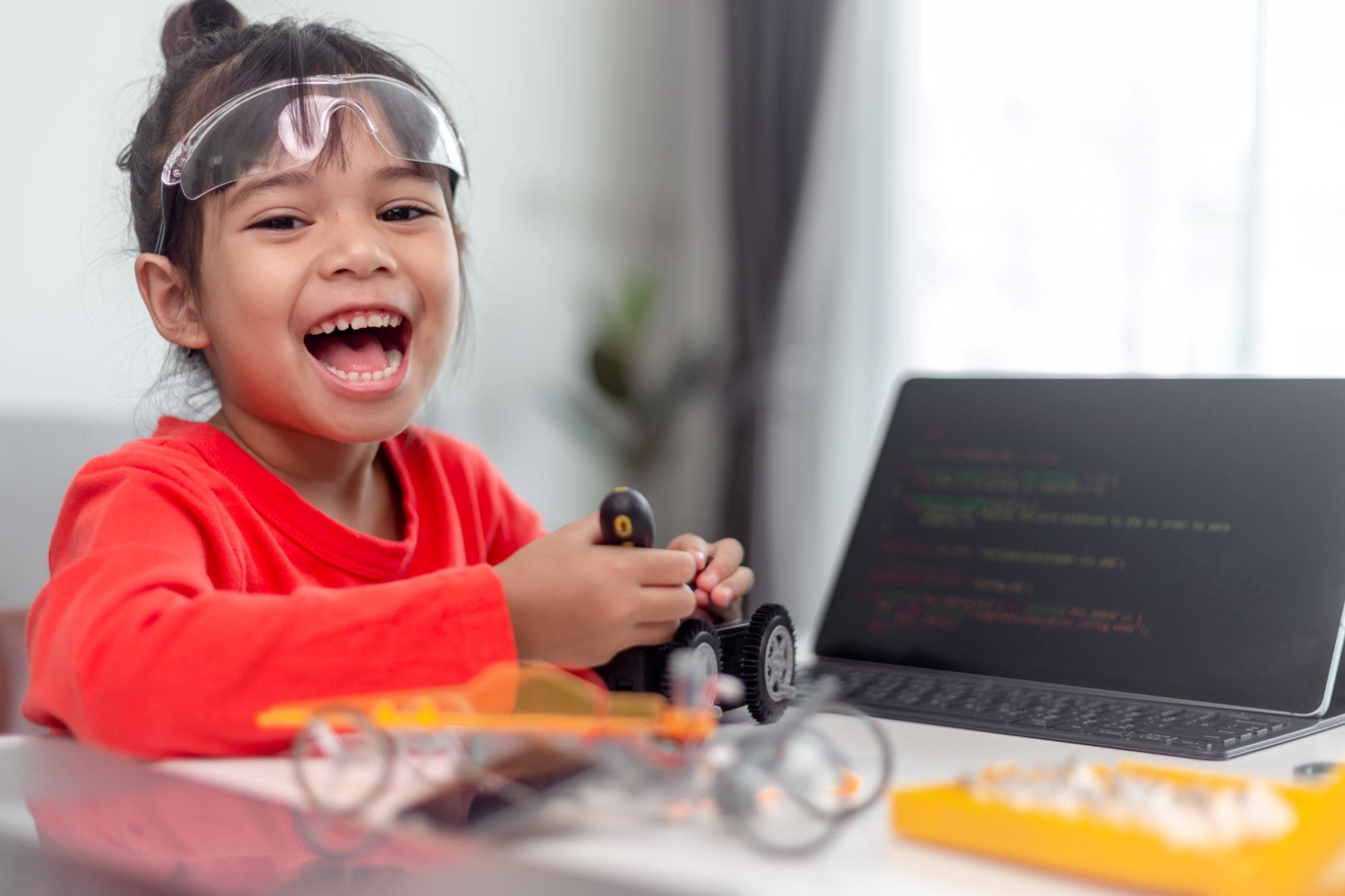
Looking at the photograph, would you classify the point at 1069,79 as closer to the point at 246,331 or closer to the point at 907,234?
the point at 907,234

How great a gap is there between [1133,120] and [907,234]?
23.0 inches

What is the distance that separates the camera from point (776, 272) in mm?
3127

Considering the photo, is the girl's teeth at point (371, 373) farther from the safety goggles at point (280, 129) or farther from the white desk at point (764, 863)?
the white desk at point (764, 863)

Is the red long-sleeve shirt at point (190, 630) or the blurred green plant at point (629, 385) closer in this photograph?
the red long-sleeve shirt at point (190, 630)

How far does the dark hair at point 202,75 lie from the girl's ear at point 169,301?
10 millimetres

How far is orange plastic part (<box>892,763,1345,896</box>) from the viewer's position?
0.37 metres

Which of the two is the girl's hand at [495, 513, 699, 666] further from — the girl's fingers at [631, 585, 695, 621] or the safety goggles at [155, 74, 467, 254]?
the safety goggles at [155, 74, 467, 254]

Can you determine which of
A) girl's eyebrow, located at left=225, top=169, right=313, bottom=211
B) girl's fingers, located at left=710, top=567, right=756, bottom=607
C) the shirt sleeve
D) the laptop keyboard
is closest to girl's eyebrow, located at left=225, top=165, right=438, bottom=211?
girl's eyebrow, located at left=225, top=169, right=313, bottom=211

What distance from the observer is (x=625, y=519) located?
667 millimetres

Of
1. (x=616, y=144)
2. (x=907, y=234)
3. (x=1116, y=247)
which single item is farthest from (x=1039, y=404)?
(x=616, y=144)

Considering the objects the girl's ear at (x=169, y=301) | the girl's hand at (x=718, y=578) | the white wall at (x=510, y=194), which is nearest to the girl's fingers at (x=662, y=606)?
the girl's hand at (x=718, y=578)

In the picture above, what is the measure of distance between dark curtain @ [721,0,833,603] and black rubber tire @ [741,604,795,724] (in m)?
2.43

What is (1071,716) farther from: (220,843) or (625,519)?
(220,843)

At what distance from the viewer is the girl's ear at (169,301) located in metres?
0.96
